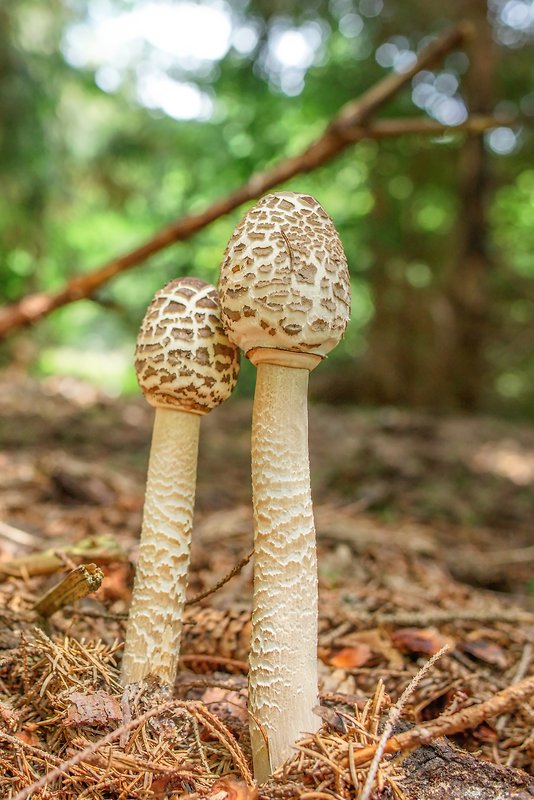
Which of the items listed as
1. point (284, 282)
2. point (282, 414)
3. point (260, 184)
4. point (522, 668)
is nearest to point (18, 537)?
point (282, 414)

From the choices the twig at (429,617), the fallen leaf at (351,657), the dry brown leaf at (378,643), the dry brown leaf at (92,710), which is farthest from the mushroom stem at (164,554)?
the twig at (429,617)

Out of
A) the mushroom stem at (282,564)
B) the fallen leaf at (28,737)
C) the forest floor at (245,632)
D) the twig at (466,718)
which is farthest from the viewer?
the mushroom stem at (282,564)

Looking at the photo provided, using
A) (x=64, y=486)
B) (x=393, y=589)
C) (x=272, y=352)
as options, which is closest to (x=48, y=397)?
(x=64, y=486)

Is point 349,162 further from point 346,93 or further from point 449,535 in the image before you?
point 449,535

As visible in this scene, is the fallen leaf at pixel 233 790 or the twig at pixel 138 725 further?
the fallen leaf at pixel 233 790

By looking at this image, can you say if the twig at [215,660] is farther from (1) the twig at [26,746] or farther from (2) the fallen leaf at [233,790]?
(1) the twig at [26,746]

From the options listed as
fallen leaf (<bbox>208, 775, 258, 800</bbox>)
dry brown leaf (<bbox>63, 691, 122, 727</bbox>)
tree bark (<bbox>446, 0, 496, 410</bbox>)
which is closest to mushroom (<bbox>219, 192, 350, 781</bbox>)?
fallen leaf (<bbox>208, 775, 258, 800</bbox>)
